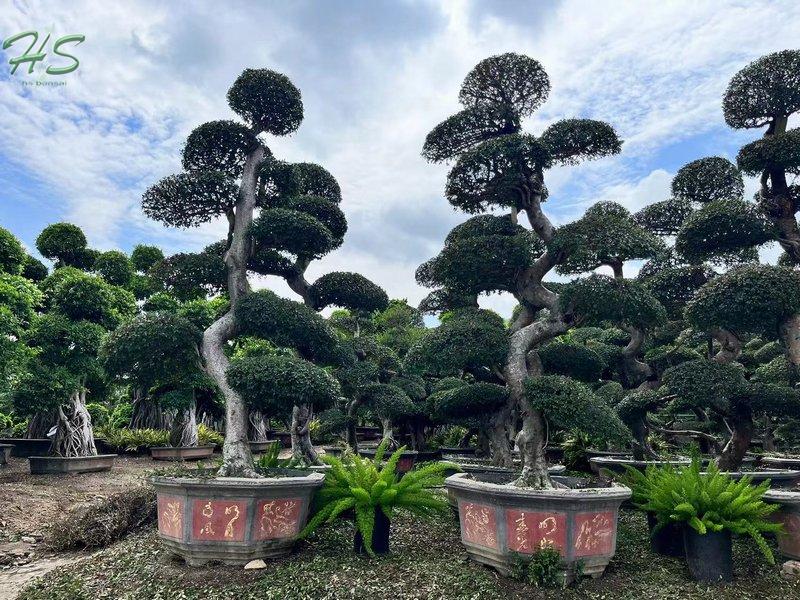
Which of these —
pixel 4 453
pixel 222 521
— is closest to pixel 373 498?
pixel 222 521

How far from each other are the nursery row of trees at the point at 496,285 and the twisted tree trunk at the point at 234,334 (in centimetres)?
3

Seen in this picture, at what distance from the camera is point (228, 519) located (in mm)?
5656

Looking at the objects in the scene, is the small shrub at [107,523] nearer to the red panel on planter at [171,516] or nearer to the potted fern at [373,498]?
the red panel on planter at [171,516]

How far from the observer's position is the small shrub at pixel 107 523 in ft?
22.9

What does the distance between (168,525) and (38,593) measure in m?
1.28

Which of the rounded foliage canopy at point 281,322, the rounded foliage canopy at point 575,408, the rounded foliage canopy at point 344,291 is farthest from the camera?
the rounded foliage canopy at point 344,291

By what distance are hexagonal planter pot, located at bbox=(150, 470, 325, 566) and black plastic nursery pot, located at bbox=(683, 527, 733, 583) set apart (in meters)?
4.16

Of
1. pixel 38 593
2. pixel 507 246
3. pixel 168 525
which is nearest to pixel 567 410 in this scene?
pixel 507 246

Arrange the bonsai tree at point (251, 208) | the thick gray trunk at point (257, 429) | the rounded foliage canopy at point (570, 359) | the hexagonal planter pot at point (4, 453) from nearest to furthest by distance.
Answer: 1. the bonsai tree at point (251, 208)
2. the rounded foliage canopy at point (570, 359)
3. the hexagonal planter pot at point (4, 453)
4. the thick gray trunk at point (257, 429)

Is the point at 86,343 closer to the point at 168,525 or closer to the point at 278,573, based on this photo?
the point at 168,525

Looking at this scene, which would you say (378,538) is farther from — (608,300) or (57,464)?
(57,464)

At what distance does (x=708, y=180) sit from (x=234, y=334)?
9.82m

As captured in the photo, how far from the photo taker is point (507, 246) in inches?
332

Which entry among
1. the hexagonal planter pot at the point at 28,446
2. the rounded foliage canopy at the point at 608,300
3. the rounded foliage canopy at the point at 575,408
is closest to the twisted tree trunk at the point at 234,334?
the rounded foliage canopy at the point at 575,408
